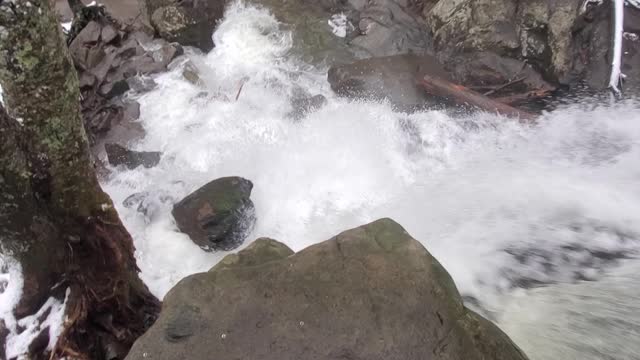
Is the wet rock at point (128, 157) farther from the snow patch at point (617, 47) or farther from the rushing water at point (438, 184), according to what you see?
the snow patch at point (617, 47)

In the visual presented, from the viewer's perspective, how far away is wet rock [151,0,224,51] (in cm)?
693

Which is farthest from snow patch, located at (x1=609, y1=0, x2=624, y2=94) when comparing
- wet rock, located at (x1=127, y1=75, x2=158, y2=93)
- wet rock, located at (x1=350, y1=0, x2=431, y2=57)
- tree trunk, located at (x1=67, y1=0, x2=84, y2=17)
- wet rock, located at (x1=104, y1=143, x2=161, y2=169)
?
tree trunk, located at (x1=67, y1=0, x2=84, y2=17)

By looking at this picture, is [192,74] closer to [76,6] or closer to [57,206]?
[76,6]

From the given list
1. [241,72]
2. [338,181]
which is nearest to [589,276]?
[338,181]

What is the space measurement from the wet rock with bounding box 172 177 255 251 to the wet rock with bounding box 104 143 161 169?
966 mm

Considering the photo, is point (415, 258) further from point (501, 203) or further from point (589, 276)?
point (501, 203)

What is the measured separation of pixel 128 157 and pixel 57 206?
245 cm

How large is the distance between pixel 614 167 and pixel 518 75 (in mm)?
1671

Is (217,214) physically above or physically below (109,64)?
below

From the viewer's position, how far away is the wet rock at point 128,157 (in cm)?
547

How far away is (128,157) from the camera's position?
5492mm

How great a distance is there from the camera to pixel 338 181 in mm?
5293

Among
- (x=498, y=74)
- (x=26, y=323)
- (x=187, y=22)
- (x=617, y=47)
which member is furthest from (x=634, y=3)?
(x=26, y=323)

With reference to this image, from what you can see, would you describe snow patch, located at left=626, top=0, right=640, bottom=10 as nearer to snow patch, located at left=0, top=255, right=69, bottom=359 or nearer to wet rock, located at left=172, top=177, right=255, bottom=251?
wet rock, located at left=172, top=177, right=255, bottom=251
